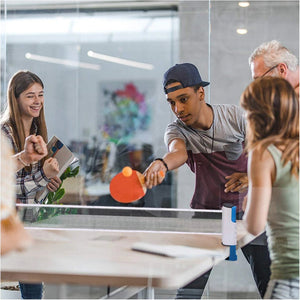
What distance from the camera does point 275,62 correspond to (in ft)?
9.37

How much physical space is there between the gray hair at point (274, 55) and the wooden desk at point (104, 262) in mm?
809

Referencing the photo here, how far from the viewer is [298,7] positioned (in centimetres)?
317

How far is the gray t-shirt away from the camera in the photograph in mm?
2986

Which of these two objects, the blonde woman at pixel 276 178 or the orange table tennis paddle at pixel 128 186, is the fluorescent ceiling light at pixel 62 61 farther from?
the blonde woman at pixel 276 178

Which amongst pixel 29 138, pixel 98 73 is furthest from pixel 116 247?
pixel 98 73

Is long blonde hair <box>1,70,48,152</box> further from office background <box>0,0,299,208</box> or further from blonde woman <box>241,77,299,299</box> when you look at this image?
blonde woman <box>241,77,299,299</box>

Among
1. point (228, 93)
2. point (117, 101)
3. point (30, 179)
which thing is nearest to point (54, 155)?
point (30, 179)

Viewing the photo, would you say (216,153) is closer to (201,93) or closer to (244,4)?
(201,93)

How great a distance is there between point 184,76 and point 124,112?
451mm

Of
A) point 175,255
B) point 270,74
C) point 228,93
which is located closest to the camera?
point 175,255

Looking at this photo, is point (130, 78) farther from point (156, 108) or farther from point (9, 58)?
point (9, 58)

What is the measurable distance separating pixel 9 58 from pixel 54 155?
0.66m

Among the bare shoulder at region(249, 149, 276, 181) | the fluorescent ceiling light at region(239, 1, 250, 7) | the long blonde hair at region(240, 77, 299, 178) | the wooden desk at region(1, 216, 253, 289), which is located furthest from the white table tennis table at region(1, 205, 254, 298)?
the fluorescent ceiling light at region(239, 1, 250, 7)

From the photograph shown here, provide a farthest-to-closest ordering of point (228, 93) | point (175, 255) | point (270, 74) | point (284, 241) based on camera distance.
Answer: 1. point (228, 93)
2. point (270, 74)
3. point (284, 241)
4. point (175, 255)
